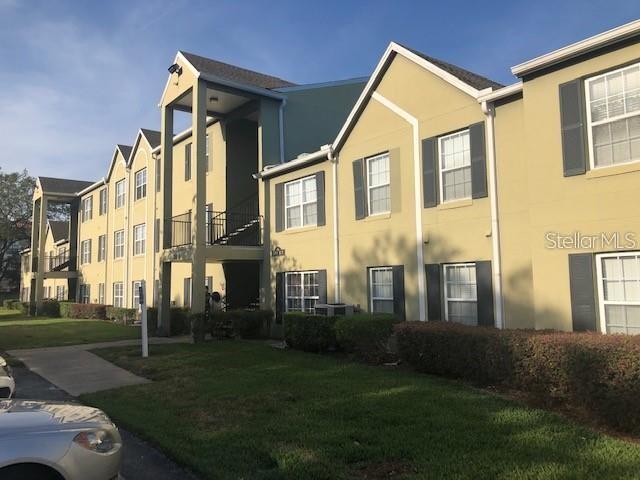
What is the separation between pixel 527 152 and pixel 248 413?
6.81 m

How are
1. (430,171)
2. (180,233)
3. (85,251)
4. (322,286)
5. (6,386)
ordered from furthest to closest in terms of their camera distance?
1. (85,251)
2. (180,233)
3. (322,286)
4. (430,171)
5. (6,386)

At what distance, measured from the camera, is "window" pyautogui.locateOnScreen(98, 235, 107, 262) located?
32.9 metres

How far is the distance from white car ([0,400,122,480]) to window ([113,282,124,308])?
26833 millimetres

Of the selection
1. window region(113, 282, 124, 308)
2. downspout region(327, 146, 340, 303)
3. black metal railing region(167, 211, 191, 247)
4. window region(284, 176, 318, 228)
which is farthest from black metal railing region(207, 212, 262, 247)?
window region(113, 282, 124, 308)

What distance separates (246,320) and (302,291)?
1983mm

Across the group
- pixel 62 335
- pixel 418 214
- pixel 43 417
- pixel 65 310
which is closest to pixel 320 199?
pixel 418 214

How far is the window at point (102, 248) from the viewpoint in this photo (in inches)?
1296

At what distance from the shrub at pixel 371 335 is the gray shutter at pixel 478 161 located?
326cm

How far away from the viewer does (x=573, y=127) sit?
9203 mm

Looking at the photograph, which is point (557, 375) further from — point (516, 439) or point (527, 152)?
point (527, 152)

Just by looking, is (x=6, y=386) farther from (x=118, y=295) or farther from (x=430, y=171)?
(x=118, y=295)

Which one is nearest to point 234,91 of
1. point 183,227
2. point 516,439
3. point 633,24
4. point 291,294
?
point 183,227

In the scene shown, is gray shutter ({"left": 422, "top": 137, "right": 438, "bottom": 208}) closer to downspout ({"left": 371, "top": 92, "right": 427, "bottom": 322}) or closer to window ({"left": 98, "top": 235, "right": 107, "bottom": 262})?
downspout ({"left": 371, "top": 92, "right": 427, "bottom": 322})

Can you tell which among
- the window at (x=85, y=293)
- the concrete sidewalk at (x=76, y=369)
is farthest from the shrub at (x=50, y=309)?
the concrete sidewalk at (x=76, y=369)
